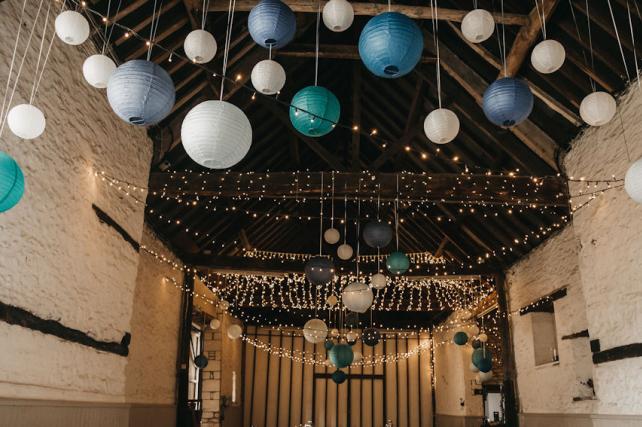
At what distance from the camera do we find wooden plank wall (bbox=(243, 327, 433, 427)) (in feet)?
44.2

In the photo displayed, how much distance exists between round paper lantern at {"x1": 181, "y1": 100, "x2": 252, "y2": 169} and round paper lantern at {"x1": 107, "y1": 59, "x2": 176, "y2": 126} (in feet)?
0.77

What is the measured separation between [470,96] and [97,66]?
438cm

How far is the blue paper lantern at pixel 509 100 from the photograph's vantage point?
3.14m

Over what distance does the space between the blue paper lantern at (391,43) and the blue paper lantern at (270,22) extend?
0.58 m

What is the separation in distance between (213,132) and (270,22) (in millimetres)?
1058

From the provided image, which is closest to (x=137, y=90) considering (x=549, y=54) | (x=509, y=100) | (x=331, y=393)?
(x=509, y=100)

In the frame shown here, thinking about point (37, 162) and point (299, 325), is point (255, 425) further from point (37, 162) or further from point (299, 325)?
point (37, 162)

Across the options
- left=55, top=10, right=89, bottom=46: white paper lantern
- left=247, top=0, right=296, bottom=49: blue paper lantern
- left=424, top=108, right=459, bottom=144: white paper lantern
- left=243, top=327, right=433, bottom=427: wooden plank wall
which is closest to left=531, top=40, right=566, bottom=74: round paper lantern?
left=424, top=108, right=459, bottom=144: white paper lantern

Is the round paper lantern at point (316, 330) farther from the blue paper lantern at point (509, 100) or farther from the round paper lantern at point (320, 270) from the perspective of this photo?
the blue paper lantern at point (509, 100)

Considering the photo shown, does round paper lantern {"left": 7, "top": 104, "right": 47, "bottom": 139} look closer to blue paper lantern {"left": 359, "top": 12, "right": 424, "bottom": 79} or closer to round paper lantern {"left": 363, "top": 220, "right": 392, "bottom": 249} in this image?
blue paper lantern {"left": 359, "top": 12, "right": 424, "bottom": 79}

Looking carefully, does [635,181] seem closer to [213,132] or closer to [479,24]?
[479,24]

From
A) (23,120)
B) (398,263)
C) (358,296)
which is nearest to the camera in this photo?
(23,120)

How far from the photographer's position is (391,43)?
2756 mm

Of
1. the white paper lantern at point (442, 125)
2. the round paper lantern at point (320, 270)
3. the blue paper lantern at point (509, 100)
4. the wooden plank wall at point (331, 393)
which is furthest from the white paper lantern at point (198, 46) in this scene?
the wooden plank wall at point (331, 393)
